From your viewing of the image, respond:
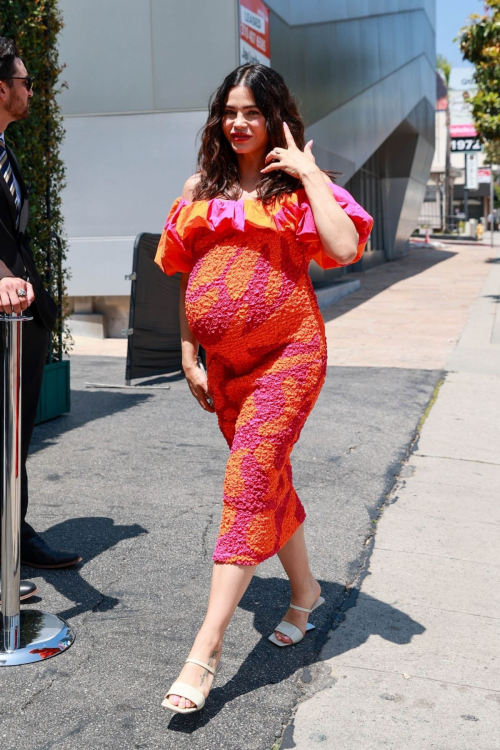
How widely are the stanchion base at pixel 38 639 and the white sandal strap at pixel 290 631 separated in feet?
2.41

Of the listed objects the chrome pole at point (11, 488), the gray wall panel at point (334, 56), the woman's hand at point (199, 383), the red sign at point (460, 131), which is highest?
the red sign at point (460, 131)

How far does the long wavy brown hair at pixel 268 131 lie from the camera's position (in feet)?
8.68

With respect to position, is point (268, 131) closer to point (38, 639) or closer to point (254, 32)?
point (38, 639)

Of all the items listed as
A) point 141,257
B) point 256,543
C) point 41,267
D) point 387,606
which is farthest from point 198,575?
point 141,257

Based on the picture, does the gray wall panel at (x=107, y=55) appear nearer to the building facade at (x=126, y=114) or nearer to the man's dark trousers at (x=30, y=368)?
the building facade at (x=126, y=114)

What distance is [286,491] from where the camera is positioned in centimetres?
275


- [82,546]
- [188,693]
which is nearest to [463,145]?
[82,546]

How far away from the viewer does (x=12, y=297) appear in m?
2.64

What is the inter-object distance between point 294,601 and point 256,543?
1.76 feet

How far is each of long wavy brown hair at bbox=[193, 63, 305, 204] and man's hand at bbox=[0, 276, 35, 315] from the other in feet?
2.10

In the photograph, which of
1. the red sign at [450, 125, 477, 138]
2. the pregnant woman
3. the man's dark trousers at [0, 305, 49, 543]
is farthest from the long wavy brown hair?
the red sign at [450, 125, 477, 138]

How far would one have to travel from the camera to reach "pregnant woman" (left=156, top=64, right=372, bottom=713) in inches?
99.6

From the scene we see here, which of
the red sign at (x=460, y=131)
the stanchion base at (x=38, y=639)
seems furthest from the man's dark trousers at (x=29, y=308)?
the red sign at (x=460, y=131)

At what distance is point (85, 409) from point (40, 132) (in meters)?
2.27
